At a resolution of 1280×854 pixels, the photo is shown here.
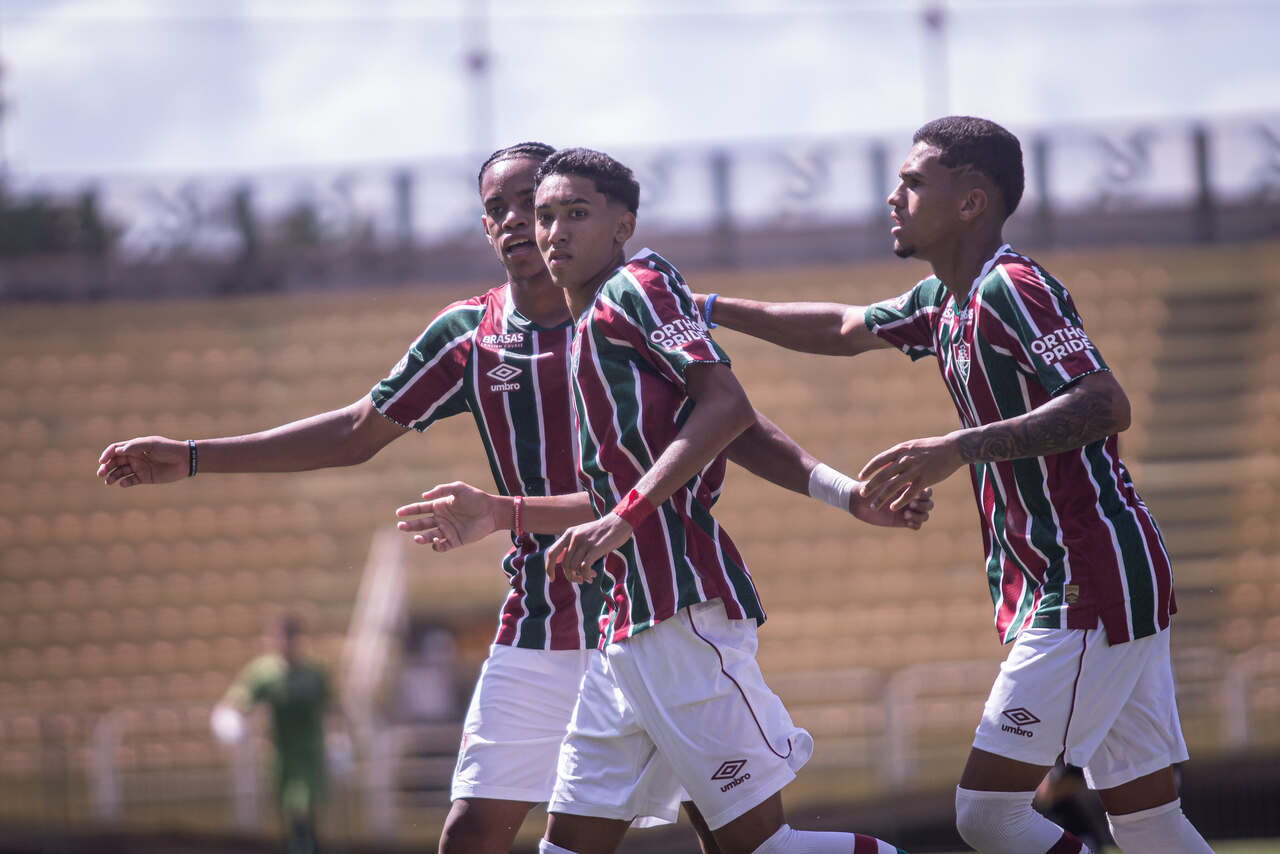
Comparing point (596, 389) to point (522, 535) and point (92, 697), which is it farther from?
point (92, 697)

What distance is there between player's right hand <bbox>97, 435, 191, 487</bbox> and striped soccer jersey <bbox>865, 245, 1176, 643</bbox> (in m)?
2.14

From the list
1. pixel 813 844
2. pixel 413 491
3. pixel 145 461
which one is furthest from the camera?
pixel 413 491

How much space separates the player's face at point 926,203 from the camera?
3.75 meters

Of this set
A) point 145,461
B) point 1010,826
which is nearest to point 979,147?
point 1010,826

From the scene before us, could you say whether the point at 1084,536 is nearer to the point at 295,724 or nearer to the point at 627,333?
the point at 627,333

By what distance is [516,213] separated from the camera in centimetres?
405

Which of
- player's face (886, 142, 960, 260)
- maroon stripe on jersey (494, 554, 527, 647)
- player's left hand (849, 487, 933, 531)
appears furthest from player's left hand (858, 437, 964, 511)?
maroon stripe on jersey (494, 554, 527, 647)

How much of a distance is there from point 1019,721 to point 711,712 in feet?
2.45

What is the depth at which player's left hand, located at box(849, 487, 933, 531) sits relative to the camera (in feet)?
11.7

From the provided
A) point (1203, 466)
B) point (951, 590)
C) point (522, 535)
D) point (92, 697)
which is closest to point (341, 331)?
point (92, 697)

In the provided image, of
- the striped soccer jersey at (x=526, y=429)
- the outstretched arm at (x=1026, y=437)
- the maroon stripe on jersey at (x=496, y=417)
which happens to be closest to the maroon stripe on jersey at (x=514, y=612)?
the striped soccer jersey at (x=526, y=429)

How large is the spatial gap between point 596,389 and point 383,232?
14.0 m

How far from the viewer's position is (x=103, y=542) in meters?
16.8

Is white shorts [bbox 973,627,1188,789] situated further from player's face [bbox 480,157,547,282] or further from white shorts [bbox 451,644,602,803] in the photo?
player's face [bbox 480,157,547,282]
